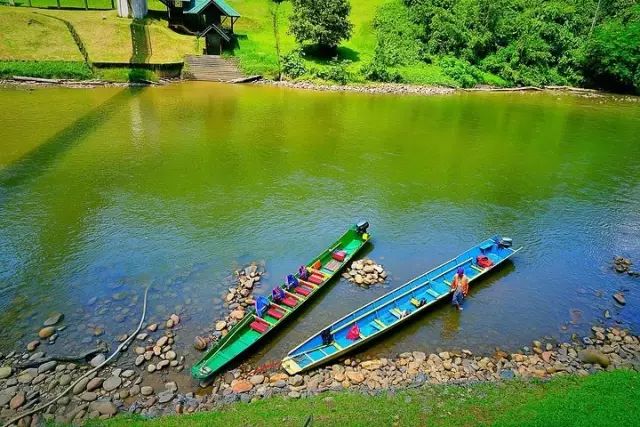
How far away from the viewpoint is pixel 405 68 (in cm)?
5675

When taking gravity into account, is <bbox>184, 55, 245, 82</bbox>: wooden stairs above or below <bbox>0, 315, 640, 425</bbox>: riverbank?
above

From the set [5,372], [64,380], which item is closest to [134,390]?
[64,380]

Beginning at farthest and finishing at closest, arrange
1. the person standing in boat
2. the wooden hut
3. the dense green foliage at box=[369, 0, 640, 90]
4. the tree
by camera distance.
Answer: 1. the dense green foliage at box=[369, 0, 640, 90]
2. the wooden hut
3. the tree
4. the person standing in boat

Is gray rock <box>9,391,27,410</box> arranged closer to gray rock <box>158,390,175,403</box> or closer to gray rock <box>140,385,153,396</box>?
gray rock <box>140,385,153,396</box>

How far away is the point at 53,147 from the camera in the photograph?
3002 cm

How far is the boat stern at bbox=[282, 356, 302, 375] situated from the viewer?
13.6m

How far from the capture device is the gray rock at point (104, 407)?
12.1 metres

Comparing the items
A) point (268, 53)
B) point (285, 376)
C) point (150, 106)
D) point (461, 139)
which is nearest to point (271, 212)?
point (285, 376)

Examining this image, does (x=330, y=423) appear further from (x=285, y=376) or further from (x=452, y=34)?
(x=452, y=34)

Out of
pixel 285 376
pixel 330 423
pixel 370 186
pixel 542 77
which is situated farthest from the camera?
pixel 542 77

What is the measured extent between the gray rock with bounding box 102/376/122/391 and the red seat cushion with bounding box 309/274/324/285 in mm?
7509

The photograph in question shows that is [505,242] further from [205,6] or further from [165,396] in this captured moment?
[205,6]

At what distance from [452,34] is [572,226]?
4383cm

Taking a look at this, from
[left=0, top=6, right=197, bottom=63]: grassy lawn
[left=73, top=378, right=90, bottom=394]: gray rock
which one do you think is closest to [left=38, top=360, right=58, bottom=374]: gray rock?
[left=73, top=378, right=90, bottom=394]: gray rock
